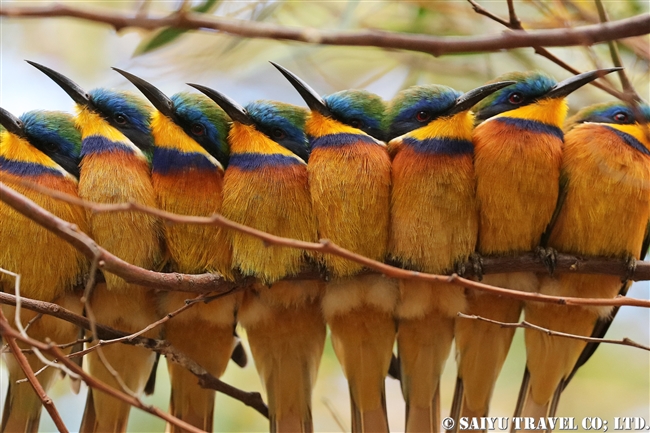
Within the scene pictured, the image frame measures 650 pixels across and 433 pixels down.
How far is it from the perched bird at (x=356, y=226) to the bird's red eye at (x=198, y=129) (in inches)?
15.2

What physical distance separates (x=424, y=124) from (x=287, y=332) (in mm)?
988

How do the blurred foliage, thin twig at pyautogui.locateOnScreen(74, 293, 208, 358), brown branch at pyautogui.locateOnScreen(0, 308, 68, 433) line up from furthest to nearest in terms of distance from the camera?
the blurred foliage, thin twig at pyautogui.locateOnScreen(74, 293, 208, 358), brown branch at pyautogui.locateOnScreen(0, 308, 68, 433)

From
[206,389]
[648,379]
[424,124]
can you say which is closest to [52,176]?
[206,389]

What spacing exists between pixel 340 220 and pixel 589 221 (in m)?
0.93

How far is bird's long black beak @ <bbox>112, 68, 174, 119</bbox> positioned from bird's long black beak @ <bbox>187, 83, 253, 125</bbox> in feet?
0.44

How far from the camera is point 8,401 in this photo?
2938 mm

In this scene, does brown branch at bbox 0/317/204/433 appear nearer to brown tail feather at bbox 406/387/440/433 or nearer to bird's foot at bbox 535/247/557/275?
brown tail feather at bbox 406/387/440/433

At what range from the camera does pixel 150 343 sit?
2709mm

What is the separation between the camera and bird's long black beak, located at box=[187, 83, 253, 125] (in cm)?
288

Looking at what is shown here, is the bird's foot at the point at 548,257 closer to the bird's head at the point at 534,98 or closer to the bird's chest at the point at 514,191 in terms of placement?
the bird's chest at the point at 514,191

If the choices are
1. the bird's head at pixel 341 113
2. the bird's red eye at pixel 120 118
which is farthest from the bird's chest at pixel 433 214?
the bird's red eye at pixel 120 118

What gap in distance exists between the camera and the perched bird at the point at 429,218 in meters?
2.78

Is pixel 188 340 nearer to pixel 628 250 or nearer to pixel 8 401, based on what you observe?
pixel 8 401

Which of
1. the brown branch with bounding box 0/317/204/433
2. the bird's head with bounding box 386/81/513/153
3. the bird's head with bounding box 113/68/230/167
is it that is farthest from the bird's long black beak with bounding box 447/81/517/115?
the brown branch with bounding box 0/317/204/433
